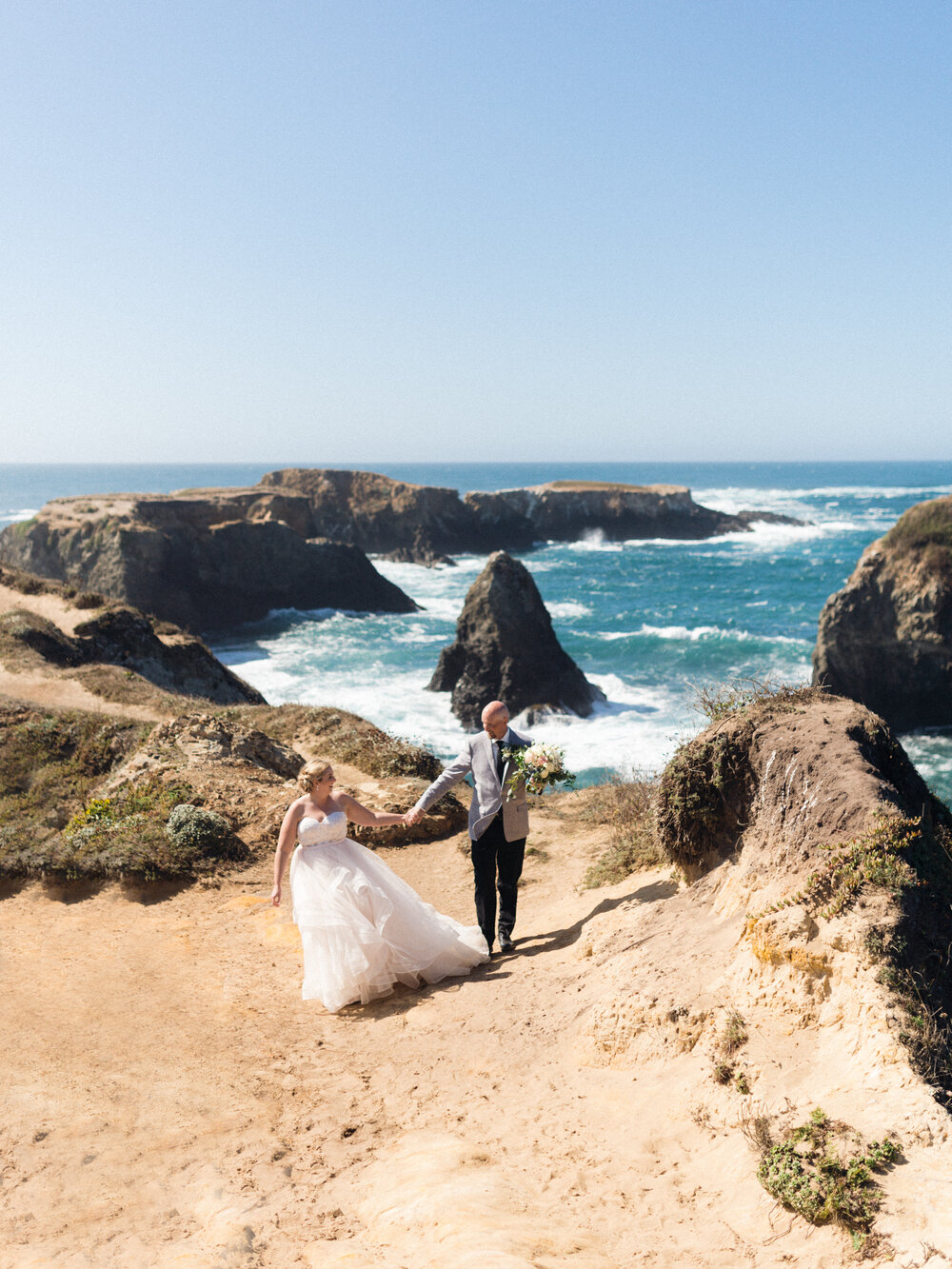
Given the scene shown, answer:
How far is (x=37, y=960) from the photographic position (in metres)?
8.15

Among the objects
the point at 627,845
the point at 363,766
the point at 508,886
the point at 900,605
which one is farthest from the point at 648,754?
the point at 508,886

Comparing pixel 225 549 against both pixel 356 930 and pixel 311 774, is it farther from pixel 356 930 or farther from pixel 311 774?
pixel 356 930

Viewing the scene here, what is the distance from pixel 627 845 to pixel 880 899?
4.39m

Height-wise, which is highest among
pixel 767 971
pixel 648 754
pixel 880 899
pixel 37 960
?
pixel 880 899

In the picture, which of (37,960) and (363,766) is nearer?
(37,960)

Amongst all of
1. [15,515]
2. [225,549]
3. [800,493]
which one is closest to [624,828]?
[225,549]

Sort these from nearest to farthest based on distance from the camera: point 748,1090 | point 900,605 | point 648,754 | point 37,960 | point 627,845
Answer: point 748,1090 → point 37,960 → point 627,845 → point 648,754 → point 900,605

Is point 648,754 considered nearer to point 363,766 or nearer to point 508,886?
point 363,766

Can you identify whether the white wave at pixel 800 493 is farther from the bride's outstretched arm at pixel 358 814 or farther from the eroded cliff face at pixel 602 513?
the bride's outstretched arm at pixel 358 814

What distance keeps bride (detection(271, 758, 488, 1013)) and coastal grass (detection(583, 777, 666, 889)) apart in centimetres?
212

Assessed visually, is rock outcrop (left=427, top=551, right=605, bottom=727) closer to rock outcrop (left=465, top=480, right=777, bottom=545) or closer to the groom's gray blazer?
the groom's gray blazer

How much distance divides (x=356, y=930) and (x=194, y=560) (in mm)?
44538

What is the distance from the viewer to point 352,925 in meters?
6.59

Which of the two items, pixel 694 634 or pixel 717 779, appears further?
pixel 694 634
